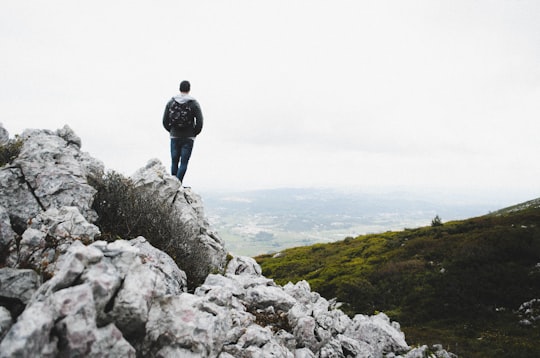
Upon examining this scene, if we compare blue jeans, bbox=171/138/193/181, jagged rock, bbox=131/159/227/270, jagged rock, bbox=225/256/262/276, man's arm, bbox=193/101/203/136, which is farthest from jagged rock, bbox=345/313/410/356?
man's arm, bbox=193/101/203/136

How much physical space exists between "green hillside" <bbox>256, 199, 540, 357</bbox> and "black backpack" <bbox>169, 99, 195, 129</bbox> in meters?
17.9

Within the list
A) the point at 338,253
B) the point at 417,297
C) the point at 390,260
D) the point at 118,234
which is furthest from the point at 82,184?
the point at 338,253

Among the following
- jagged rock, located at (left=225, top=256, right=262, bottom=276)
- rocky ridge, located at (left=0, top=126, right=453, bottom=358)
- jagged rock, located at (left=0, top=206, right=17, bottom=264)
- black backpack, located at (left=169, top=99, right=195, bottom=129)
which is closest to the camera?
rocky ridge, located at (left=0, top=126, right=453, bottom=358)

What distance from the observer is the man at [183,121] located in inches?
547

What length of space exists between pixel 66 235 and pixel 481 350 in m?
21.0

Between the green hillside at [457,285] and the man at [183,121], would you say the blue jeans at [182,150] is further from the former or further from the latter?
the green hillside at [457,285]

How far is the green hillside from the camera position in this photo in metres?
18.6

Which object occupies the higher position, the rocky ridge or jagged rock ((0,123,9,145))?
jagged rock ((0,123,9,145))

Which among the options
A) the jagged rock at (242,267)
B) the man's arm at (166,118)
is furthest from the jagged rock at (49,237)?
the jagged rock at (242,267)

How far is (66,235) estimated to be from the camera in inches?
286

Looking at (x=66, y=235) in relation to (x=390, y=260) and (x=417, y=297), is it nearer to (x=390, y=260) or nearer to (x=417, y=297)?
(x=417, y=297)

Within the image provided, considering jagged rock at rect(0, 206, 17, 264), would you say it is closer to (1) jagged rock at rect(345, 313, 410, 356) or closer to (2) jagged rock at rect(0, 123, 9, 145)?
(2) jagged rock at rect(0, 123, 9, 145)

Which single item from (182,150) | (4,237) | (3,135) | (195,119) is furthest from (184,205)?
(4,237)

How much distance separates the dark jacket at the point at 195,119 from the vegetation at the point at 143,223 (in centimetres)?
349
